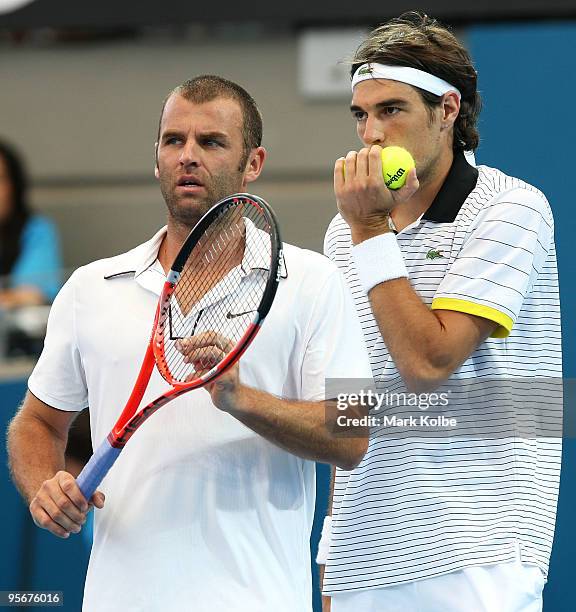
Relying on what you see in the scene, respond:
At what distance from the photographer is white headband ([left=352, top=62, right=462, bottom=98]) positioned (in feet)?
8.66

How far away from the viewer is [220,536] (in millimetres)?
2221

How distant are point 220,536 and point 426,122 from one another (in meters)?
0.99

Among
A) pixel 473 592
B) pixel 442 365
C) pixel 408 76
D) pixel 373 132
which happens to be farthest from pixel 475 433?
pixel 408 76

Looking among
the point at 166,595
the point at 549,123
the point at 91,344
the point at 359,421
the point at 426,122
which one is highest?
the point at 549,123

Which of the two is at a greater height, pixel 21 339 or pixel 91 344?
pixel 21 339

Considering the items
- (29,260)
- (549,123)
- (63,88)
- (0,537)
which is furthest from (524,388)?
(63,88)

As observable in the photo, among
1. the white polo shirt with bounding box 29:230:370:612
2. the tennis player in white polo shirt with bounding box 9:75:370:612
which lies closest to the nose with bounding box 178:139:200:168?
the tennis player in white polo shirt with bounding box 9:75:370:612

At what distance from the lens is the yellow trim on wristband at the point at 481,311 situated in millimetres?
2447

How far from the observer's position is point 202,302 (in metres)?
2.34

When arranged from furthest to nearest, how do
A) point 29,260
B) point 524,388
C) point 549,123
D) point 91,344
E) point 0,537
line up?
1. point 29,260
2. point 0,537
3. point 549,123
4. point 524,388
5. point 91,344

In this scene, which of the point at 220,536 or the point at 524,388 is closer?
the point at 220,536

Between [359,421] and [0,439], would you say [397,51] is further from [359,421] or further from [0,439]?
[0,439]

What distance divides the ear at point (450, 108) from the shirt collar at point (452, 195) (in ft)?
0.37

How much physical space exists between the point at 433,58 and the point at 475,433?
0.80m
